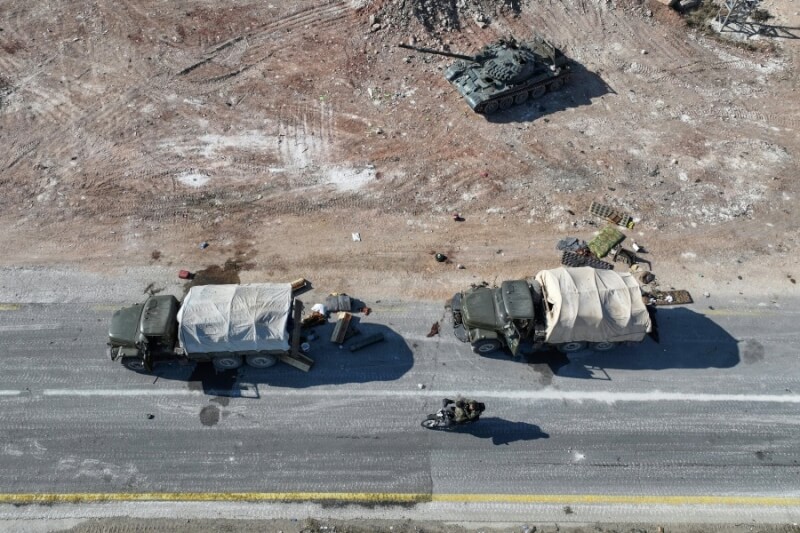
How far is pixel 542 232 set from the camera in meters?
16.0

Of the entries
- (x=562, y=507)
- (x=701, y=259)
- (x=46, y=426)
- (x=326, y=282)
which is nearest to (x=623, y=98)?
(x=701, y=259)

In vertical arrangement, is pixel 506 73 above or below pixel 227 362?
above

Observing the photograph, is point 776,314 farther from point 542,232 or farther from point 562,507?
point 562,507

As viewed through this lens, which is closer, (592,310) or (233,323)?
(233,323)

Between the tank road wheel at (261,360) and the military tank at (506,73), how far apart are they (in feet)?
36.2

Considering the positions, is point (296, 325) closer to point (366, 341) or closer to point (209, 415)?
point (366, 341)

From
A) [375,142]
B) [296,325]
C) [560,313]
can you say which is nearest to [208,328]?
[296,325]

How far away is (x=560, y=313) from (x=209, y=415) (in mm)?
8334

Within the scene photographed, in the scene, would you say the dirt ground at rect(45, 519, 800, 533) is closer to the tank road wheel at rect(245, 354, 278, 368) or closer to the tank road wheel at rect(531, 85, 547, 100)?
the tank road wheel at rect(245, 354, 278, 368)

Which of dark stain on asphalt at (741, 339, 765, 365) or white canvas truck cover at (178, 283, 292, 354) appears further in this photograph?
dark stain on asphalt at (741, 339, 765, 365)

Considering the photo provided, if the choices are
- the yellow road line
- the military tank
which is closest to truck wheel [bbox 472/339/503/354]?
the yellow road line

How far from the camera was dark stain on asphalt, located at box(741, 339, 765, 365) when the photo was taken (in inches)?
534

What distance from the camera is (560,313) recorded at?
12.3 metres

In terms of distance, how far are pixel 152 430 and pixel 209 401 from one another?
1.33 metres
